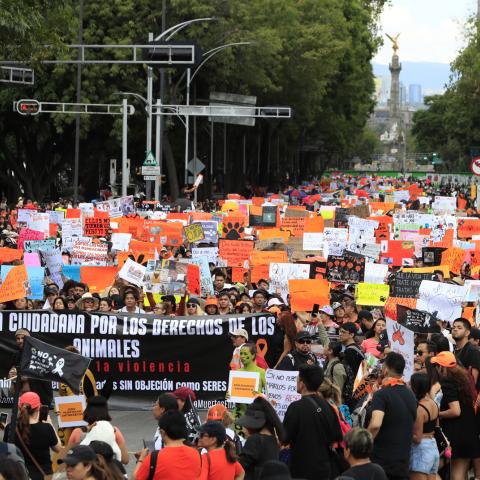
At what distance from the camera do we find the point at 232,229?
1105 inches

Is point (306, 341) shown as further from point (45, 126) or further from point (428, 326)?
point (45, 126)

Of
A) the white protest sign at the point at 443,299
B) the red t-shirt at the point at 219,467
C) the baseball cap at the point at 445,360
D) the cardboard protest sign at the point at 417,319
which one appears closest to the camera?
the red t-shirt at the point at 219,467

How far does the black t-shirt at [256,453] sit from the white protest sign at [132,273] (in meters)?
9.26

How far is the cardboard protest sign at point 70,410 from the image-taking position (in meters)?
10.5

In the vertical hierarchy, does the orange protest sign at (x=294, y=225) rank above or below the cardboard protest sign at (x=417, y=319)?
below

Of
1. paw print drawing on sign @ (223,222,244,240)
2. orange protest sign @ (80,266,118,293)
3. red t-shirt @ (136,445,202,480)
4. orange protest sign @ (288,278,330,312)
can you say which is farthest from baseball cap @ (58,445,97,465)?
paw print drawing on sign @ (223,222,244,240)

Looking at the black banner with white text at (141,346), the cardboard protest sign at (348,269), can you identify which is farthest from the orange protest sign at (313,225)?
the black banner with white text at (141,346)

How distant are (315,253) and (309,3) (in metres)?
43.1

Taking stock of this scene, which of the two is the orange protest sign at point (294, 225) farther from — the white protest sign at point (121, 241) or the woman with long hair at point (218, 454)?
the woman with long hair at point (218, 454)

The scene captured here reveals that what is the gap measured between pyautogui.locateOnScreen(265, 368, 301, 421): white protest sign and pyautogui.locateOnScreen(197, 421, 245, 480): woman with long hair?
6.06ft

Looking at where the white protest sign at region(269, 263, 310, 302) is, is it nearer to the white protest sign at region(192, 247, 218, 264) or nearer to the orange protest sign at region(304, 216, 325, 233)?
the white protest sign at region(192, 247, 218, 264)

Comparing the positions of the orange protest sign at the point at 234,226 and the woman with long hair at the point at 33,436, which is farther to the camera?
the orange protest sign at the point at 234,226

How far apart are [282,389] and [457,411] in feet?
4.46

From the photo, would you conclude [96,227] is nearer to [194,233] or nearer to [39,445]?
[194,233]
